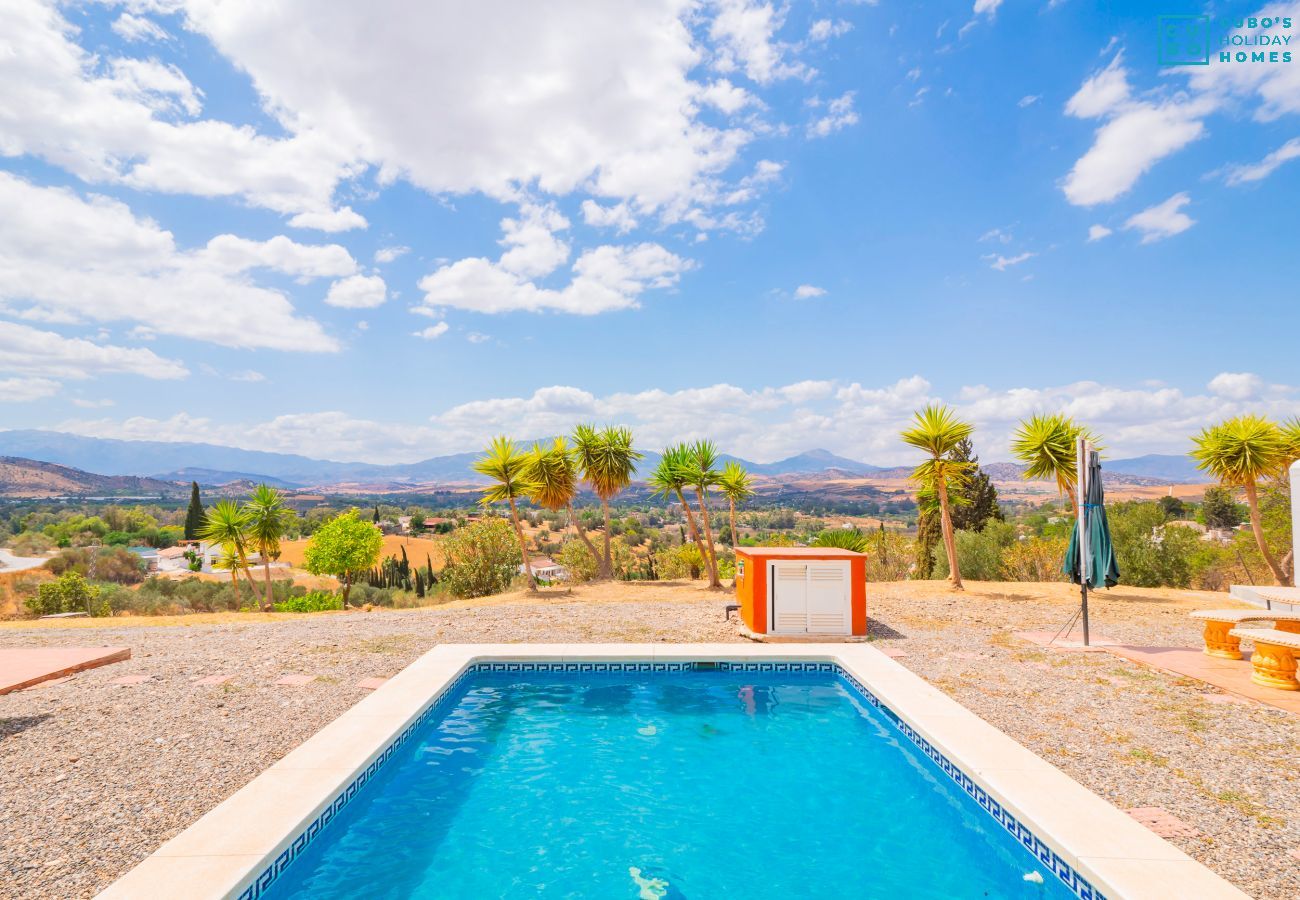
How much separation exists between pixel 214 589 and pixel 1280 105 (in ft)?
133

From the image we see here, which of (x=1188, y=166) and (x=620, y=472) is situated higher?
(x=1188, y=166)

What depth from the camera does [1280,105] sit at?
1408 cm

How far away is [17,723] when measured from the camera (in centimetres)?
664

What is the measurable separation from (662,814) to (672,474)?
1286 cm

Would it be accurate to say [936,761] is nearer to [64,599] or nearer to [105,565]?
[64,599]

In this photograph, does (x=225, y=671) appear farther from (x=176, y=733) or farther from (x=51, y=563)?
(x=51, y=563)

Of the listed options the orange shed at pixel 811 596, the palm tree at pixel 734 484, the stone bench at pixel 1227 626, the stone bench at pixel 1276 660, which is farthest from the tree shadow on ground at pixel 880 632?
the palm tree at pixel 734 484

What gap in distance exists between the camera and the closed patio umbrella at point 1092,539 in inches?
379

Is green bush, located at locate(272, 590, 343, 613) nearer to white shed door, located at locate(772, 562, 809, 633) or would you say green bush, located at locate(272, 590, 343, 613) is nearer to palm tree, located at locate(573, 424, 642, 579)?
palm tree, located at locate(573, 424, 642, 579)

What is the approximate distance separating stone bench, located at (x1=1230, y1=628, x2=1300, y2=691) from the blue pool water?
15.2 feet

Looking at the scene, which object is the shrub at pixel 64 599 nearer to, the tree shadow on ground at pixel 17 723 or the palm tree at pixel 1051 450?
the tree shadow on ground at pixel 17 723

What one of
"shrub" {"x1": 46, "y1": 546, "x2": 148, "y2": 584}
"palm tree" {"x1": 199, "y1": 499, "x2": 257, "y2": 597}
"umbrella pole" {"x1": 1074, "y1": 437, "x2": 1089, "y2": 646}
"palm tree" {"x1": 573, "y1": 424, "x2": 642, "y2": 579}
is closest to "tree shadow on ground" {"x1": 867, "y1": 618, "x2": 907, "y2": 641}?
"umbrella pole" {"x1": 1074, "y1": 437, "x2": 1089, "y2": 646}

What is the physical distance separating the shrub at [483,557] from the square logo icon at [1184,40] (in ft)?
72.8

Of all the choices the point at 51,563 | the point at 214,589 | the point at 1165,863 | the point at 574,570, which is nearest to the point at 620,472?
the point at 574,570
